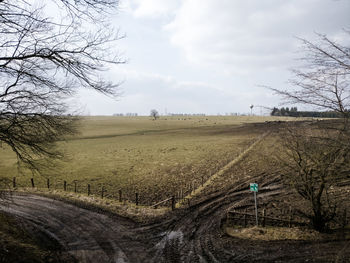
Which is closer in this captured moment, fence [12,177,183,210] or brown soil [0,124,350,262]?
brown soil [0,124,350,262]

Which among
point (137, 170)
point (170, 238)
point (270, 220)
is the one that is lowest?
point (137, 170)

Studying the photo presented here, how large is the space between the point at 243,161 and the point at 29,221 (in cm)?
2486

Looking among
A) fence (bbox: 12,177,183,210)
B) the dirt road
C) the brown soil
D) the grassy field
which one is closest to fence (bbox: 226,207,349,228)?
the brown soil

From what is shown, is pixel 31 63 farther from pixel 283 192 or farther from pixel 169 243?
pixel 283 192

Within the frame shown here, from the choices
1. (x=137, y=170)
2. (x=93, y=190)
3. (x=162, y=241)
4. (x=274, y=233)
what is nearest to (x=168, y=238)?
(x=162, y=241)

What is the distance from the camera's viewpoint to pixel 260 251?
33.6 feet

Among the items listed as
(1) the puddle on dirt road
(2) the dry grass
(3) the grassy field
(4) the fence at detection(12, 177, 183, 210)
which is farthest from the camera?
(3) the grassy field

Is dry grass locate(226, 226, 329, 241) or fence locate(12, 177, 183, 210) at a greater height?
dry grass locate(226, 226, 329, 241)

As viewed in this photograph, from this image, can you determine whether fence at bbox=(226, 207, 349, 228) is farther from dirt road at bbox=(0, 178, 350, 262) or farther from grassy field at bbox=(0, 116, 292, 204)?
grassy field at bbox=(0, 116, 292, 204)

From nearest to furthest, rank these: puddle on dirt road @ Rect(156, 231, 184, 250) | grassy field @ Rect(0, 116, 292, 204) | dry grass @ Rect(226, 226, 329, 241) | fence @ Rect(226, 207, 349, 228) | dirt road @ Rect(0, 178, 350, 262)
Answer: dirt road @ Rect(0, 178, 350, 262) → puddle on dirt road @ Rect(156, 231, 184, 250) → dry grass @ Rect(226, 226, 329, 241) → fence @ Rect(226, 207, 349, 228) → grassy field @ Rect(0, 116, 292, 204)

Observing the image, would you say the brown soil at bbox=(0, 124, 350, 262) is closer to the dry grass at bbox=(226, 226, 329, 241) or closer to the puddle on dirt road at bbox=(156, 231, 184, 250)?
the puddle on dirt road at bbox=(156, 231, 184, 250)

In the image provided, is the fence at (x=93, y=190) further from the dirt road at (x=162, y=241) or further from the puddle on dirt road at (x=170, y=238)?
the puddle on dirt road at (x=170, y=238)

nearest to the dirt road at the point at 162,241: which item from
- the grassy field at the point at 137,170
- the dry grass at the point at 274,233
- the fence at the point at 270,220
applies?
the dry grass at the point at 274,233

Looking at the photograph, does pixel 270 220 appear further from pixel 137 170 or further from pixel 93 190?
pixel 137 170
